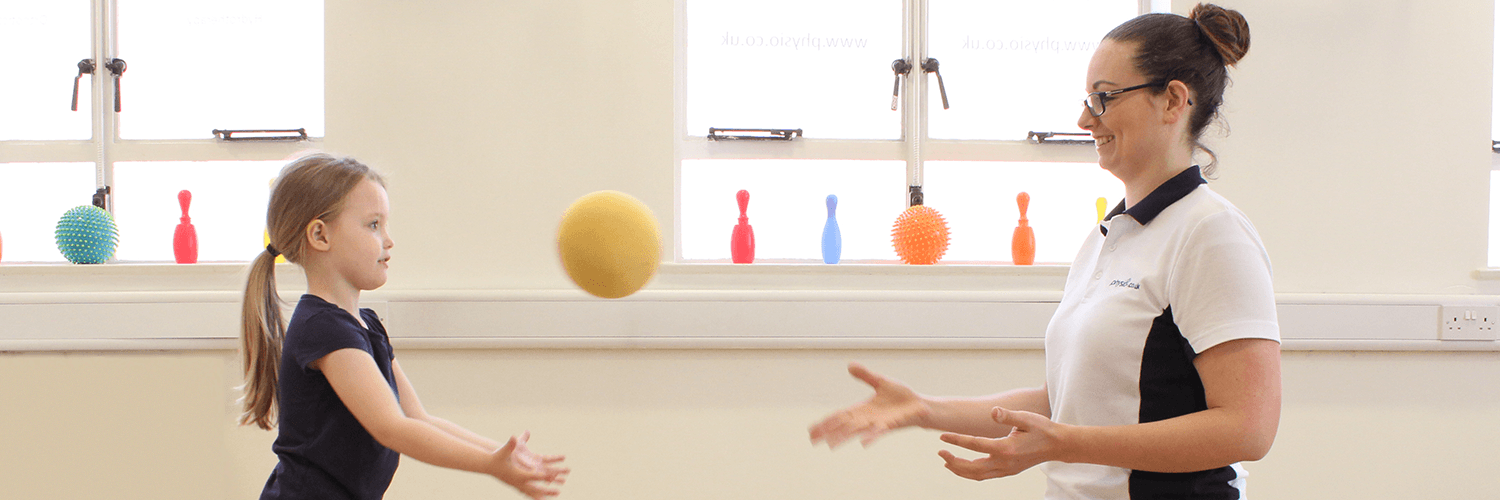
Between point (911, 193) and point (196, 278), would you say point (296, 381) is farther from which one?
point (911, 193)

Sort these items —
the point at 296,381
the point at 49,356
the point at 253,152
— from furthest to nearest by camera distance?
the point at 253,152
the point at 49,356
the point at 296,381

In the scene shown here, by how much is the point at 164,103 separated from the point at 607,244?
1.88 metres

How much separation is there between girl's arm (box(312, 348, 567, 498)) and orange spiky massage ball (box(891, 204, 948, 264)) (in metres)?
1.32

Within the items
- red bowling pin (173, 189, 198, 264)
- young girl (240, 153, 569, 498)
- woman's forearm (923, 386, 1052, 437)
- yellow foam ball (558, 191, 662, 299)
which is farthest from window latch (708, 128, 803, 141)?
red bowling pin (173, 189, 198, 264)

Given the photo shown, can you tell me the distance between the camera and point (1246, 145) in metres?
2.21

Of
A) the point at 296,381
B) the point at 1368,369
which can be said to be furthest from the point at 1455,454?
the point at 296,381

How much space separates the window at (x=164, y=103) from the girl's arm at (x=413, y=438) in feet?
4.67

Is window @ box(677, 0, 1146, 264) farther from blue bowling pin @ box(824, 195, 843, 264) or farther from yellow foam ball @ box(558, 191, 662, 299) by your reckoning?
yellow foam ball @ box(558, 191, 662, 299)

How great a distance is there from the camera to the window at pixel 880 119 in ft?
7.69

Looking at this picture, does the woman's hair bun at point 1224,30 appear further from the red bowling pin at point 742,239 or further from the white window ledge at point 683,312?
the red bowling pin at point 742,239

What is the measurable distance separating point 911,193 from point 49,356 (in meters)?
2.43

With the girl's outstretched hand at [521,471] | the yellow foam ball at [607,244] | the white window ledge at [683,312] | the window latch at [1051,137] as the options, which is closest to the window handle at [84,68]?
the white window ledge at [683,312]

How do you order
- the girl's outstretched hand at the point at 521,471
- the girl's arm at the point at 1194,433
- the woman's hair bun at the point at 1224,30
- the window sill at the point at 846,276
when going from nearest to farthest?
the girl's arm at the point at 1194,433 < the woman's hair bun at the point at 1224,30 < the girl's outstretched hand at the point at 521,471 < the window sill at the point at 846,276

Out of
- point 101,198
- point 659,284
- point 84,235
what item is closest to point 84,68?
point 101,198
